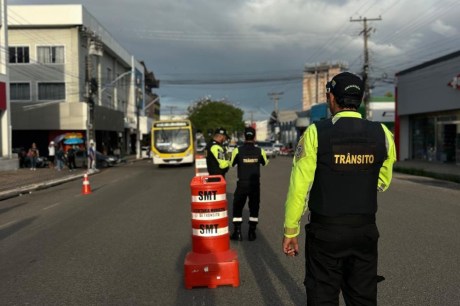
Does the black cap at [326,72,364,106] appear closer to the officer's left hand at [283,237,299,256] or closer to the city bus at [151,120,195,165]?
the officer's left hand at [283,237,299,256]

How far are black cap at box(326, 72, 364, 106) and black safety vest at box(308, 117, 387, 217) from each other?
0.15 meters

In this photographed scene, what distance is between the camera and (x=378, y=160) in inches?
128

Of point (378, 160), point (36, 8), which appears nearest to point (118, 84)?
point (36, 8)

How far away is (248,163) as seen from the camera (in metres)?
8.26

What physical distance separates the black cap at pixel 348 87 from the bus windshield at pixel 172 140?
29455 millimetres

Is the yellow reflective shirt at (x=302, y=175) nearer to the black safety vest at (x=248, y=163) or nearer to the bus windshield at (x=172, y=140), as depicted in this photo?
the black safety vest at (x=248, y=163)

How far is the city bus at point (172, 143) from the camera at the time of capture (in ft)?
106

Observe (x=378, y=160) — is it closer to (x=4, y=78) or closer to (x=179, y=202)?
(x=179, y=202)

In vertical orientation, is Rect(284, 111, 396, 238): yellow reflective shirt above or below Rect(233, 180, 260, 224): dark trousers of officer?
above

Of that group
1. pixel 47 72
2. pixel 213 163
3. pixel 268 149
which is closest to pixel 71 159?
pixel 47 72

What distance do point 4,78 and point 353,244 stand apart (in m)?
30.3

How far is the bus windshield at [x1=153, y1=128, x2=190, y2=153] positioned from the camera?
32469 mm

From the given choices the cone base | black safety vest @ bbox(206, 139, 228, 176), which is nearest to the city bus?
black safety vest @ bbox(206, 139, 228, 176)

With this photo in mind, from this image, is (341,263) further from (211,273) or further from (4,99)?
(4,99)
